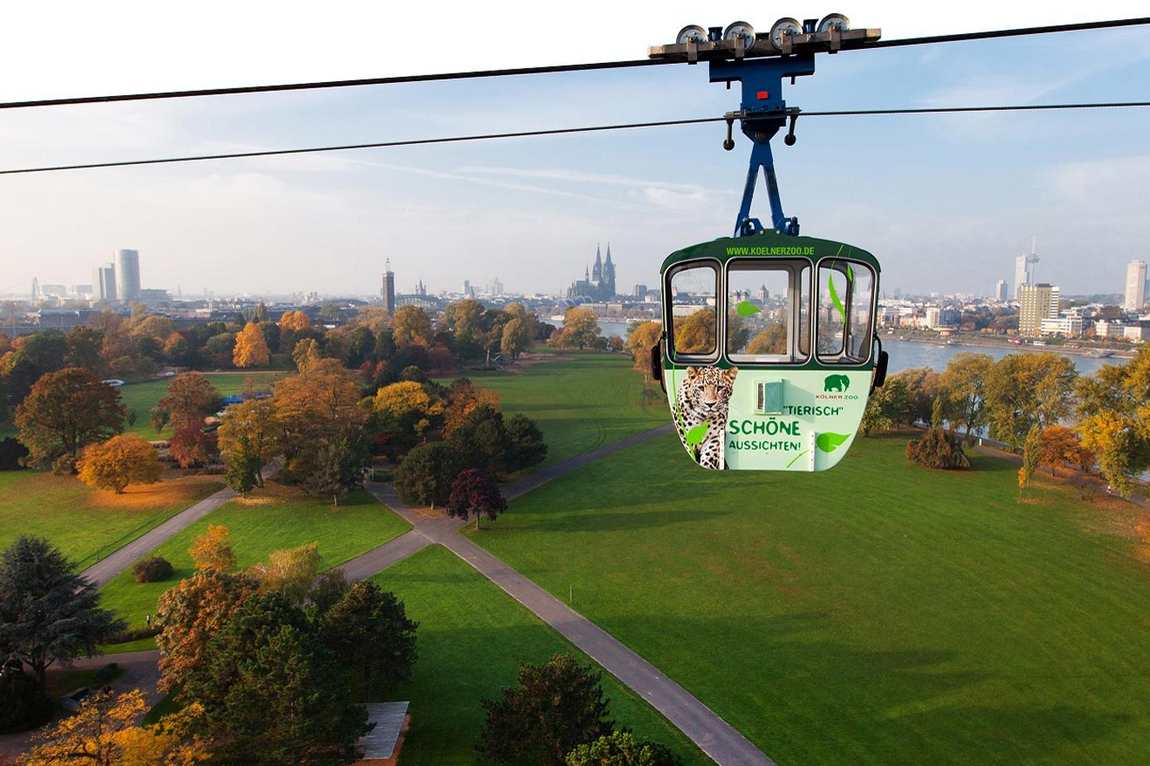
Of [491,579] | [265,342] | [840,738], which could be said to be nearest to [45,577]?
[491,579]

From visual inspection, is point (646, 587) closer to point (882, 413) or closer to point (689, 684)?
point (689, 684)

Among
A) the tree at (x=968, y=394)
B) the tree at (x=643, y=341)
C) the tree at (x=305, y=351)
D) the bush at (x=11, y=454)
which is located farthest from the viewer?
the tree at (x=643, y=341)

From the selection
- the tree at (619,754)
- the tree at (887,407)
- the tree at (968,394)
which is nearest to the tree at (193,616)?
the tree at (619,754)

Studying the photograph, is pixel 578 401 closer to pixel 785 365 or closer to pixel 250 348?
pixel 250 348

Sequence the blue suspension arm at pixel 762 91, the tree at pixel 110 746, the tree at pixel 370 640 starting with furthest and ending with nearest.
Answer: the tree at pixel 370 640
the tree at pixel 110 746
the blue suspension arm at pixel 762 91

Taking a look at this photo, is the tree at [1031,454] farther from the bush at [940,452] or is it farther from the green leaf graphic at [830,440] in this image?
the green leaf graphic at [830,440]

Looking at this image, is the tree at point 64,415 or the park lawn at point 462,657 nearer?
the park lawn at point 462,657

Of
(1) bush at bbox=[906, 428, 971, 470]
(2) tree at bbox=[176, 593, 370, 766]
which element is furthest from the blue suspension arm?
(1) bush at bbox=[906, 428, 971, 470]

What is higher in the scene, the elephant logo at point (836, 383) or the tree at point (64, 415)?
the elephant logo at point (836, 383)
